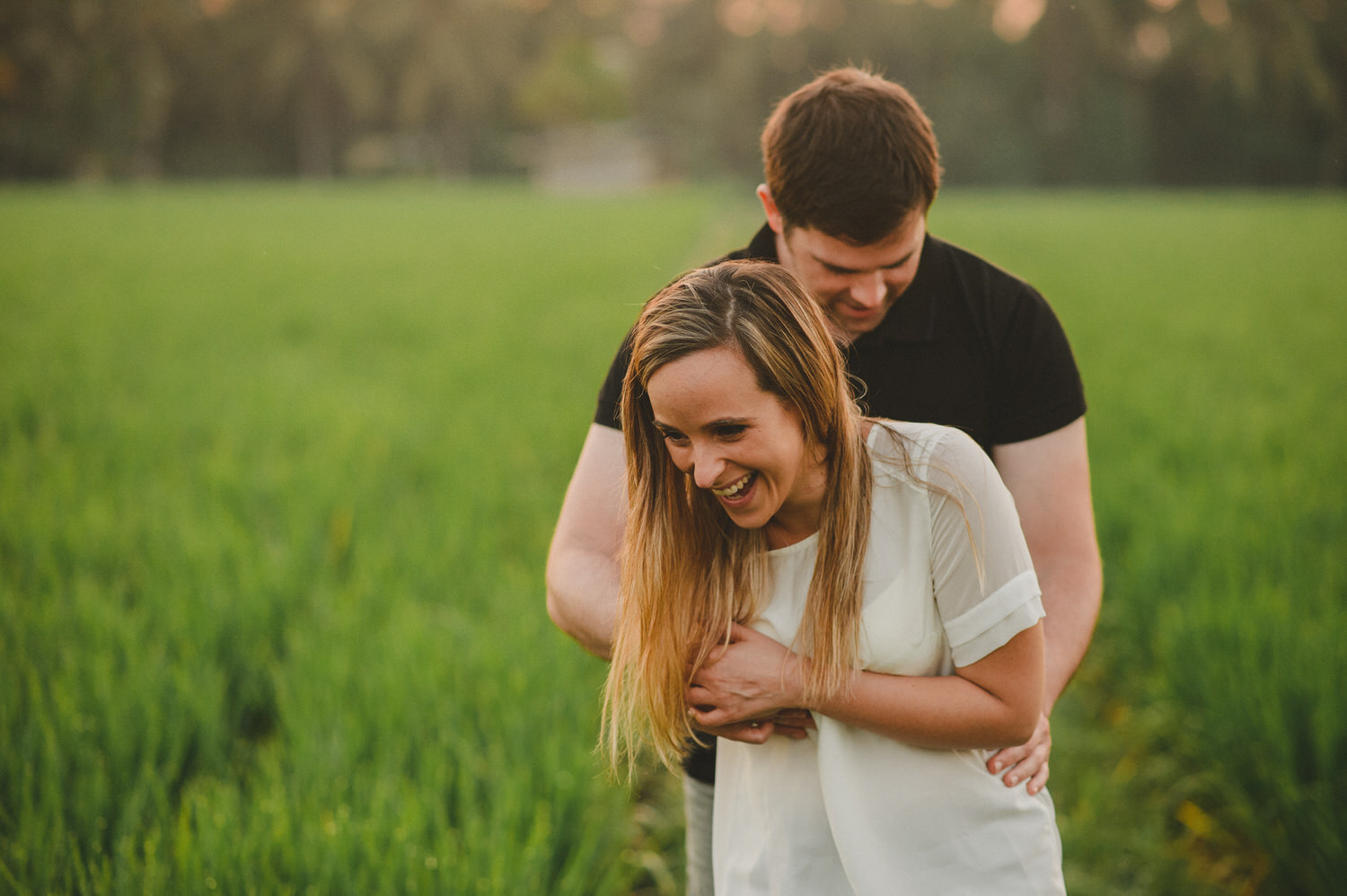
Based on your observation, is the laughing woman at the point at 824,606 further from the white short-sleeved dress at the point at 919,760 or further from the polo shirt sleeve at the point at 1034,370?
the polo shirt sleeve at the point at 1034,370

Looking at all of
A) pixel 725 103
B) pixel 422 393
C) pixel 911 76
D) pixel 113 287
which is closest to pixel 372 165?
pixel 725 103

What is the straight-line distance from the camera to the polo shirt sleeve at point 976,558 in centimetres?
122

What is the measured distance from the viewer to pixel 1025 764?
1.36 metres

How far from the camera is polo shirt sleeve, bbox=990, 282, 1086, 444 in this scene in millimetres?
1637

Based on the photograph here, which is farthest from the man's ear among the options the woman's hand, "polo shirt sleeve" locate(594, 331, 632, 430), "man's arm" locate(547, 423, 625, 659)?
the woman's hand

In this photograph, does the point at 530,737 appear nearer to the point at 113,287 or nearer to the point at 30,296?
the point at 30,296

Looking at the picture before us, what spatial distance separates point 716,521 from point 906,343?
523 mm

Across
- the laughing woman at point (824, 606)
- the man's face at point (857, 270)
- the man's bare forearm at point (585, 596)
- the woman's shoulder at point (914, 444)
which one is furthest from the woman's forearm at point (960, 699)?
the man's face at point (857, 270)

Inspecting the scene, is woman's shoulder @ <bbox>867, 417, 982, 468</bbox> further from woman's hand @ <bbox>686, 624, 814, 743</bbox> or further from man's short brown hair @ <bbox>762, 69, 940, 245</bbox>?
man's short brown hair @ <bbox>762, 69, 940, 245</bbox>

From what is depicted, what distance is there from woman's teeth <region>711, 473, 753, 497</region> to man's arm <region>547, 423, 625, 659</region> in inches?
14.8

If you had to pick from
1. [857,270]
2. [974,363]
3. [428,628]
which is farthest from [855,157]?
[428,628]

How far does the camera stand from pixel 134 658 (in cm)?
289

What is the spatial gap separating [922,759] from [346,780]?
162cm

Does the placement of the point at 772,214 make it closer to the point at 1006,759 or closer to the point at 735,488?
the point at 735,488
